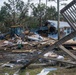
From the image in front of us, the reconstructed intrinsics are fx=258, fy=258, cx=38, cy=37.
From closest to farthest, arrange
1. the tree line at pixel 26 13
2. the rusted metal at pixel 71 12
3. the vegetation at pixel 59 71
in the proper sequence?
the rusted metal at pixel 71 12 → the vegetation at pixel 59 71 → the tree line at pixel 26 13

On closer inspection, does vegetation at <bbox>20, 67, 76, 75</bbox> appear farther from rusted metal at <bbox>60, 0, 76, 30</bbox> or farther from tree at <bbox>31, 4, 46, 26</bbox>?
tree at <bbox>31, 4, 46, 26</bbox>

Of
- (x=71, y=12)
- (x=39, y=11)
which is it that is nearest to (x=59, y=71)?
(x=71, y=12)

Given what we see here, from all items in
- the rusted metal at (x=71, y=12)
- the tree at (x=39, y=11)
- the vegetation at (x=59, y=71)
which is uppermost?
the tree at (x=39, y=11)

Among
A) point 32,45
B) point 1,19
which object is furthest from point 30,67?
point 1,19

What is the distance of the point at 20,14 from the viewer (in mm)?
51250

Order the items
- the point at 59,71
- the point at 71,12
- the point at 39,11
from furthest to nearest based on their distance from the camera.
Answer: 1. the point at 39,11
2. the point at 59,71
3. the point at 71,12

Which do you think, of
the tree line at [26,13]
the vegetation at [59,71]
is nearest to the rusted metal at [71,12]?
the vegetation at [59,71]

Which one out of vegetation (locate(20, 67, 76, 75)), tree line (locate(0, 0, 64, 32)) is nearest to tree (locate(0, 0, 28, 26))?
tree line (locate(0, 0, 64, 32))

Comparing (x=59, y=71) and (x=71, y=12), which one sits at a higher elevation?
(x=71, y=12)

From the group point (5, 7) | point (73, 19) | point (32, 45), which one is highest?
point (5, 7)

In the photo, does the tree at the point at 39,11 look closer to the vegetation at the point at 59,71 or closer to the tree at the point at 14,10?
the tree at the point at 14,10

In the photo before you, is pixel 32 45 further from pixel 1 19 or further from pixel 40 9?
pixel 1 19

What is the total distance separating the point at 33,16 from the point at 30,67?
4175 centimetres

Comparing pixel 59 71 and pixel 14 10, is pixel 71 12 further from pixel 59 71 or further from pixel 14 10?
pixel 14 10
